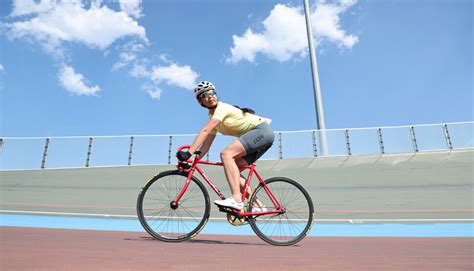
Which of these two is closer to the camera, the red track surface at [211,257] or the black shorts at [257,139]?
the red track surface at [211,257]

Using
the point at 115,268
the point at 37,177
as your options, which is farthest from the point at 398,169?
the point at 37,177

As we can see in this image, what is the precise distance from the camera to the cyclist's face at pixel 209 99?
377cm

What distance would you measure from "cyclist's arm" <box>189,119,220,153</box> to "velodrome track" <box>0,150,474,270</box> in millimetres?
976

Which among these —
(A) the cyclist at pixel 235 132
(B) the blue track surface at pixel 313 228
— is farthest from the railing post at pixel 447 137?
(A) the cyclist at pixel 235 132

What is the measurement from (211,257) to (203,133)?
1.27 m

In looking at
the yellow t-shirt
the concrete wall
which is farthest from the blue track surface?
the yellow t-shirt

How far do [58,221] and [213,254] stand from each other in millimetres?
4949

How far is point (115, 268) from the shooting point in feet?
7.22

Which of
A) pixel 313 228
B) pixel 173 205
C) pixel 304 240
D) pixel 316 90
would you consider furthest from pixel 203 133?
pixel 316 90

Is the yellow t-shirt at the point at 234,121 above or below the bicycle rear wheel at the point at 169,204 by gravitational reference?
above

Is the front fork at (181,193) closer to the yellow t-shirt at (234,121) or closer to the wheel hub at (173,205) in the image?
the wheel hub at (173,205)

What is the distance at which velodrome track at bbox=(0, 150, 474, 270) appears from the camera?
2.61m

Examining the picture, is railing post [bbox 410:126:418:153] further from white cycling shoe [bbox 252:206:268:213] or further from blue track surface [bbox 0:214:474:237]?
white cycling shoe [bbox 252:206:268:213]

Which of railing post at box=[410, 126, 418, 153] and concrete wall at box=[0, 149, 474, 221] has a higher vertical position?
railing post at box=[410, 126, 418, 153]
